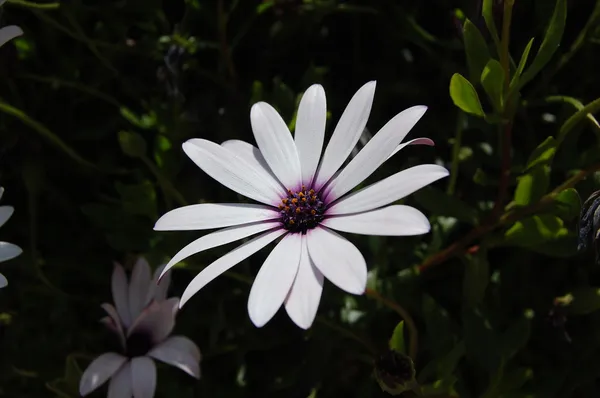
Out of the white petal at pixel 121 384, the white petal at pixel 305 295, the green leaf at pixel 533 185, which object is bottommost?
the white petal at pixel 121 384

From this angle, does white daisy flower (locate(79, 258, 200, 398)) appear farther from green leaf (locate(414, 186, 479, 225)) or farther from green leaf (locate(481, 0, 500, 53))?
green leaf (locate(481, 0, 500, 53))

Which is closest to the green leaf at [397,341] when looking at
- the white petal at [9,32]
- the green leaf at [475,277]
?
the green leaf at [475,277]

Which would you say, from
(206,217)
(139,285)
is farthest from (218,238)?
(139,285)

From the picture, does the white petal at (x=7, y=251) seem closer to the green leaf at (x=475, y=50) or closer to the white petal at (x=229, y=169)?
the white petal at (x=229, y=169)

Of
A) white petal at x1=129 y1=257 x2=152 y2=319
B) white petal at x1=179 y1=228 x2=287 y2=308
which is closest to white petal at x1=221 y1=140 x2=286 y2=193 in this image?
white petal at x1=179 y1=228 x2=287 y2=308

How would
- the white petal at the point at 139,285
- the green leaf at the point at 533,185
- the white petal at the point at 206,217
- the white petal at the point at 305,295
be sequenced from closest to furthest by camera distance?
the white petal at the point at 305,295
the white petal at the point at 206,217
the green leaf at the point at 533,185
the white petal at the point at 139,285

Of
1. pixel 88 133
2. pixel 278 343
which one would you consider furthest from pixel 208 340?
pixel 88 133

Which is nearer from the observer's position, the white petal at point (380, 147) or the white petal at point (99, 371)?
the white petal at point (380, 147)
